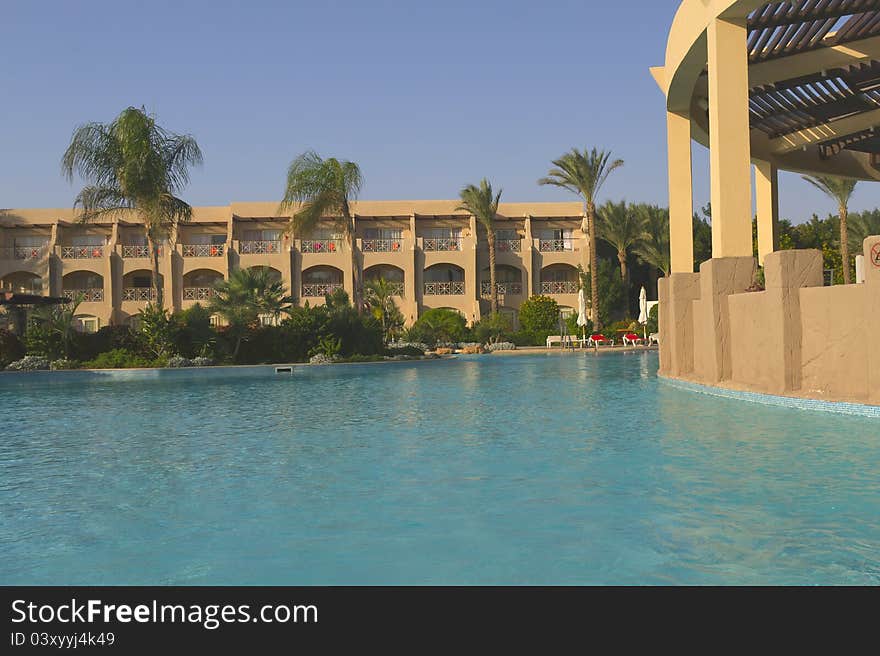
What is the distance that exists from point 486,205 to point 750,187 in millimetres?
30208

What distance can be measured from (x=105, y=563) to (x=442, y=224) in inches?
1713

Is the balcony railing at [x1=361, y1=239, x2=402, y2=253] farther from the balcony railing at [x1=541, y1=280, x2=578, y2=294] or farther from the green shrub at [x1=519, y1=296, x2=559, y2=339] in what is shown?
the balcony railing at [x1=541, y1=280, x2=578, y2=294]

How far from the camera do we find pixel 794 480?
623 centimetres

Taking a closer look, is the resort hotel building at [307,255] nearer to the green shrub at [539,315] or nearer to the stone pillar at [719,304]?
the green shrub at [539,315]

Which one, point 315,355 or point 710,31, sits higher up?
point 710,31

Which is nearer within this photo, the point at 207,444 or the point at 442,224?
the point at 207,444

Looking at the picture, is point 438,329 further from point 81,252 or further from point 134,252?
point 81,252

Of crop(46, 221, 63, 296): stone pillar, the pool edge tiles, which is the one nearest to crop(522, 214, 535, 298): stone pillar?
crop(46, 221, 63, 296): stone pillar

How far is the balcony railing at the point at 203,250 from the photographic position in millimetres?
43969

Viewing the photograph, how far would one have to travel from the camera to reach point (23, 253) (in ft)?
145

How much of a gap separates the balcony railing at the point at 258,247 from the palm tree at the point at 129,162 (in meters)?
17.9

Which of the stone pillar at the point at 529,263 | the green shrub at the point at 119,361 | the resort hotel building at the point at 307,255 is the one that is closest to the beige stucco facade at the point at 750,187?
the green shrub at the point at 119,361

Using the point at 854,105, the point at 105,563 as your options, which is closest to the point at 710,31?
the point at 854,105
